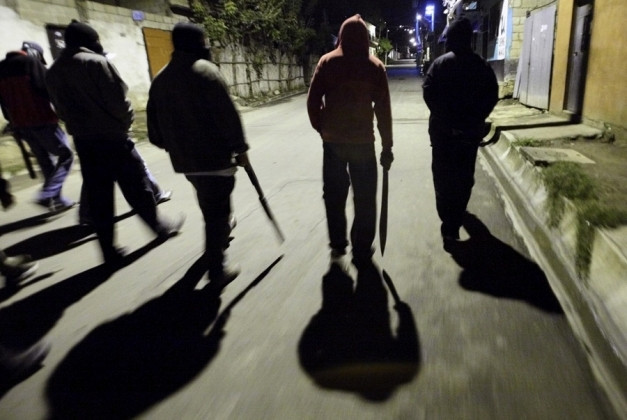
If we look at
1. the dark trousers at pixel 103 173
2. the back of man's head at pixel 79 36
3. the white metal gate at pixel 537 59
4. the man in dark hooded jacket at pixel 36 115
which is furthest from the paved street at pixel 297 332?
the white metal gate at pixel 537 59

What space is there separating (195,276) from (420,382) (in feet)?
6.30

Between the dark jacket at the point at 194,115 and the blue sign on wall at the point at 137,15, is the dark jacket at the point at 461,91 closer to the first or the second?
the dark jacket at the point at 194,115

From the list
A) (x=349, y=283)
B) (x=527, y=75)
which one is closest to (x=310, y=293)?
(x=349, y=283)

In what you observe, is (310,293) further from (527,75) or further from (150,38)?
(150,38)

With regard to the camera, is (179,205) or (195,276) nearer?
(195,276)

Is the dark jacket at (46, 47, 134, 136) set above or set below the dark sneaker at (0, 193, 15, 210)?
above

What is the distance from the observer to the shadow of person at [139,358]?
6.66ft

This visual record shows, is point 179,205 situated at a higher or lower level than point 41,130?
lower

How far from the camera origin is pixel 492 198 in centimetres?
483

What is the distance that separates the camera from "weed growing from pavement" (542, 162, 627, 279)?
2863mm

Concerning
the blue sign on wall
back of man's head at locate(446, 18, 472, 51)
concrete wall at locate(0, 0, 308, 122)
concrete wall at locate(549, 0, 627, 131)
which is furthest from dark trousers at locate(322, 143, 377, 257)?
the blue sign on wall

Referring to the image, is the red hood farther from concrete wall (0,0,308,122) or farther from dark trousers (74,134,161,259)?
concrete wall (0,0,308,122)

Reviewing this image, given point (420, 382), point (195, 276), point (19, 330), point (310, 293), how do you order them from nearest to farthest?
point (420, 382)
point (19, 330)
point (310, 293)
point (195, 276)

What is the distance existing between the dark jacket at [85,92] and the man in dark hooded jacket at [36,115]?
4.94 feet
